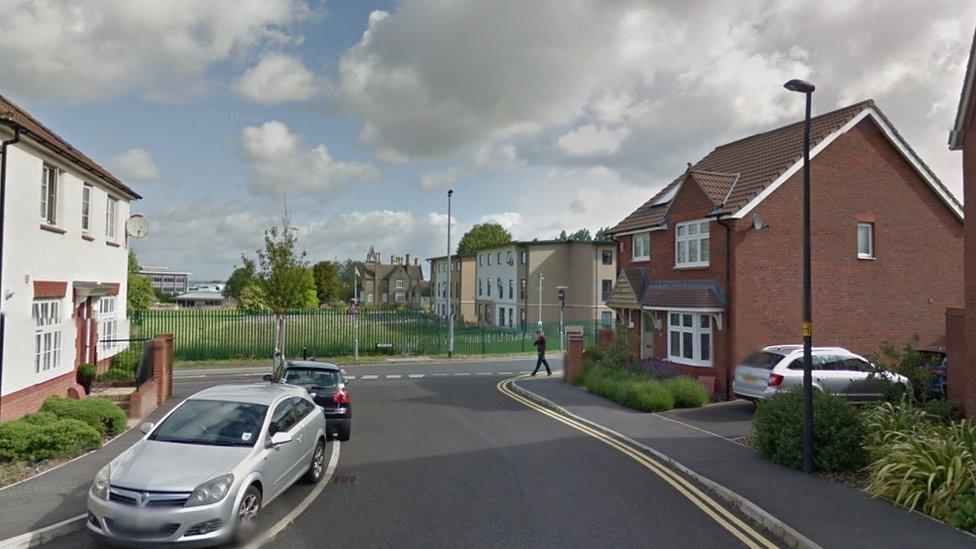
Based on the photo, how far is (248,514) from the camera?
271 inches

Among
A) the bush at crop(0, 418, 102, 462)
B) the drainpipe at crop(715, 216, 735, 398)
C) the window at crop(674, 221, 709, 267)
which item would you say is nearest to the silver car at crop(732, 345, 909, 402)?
the drainpipe at crop(715, 216, 735, 398)

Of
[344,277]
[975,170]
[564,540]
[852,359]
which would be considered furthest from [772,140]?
[344,277]

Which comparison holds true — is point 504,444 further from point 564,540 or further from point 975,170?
point 975,170

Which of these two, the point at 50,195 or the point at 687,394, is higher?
the point at 50,195

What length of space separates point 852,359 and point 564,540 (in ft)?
36.7

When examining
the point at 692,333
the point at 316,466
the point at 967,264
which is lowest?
the point at 316,466

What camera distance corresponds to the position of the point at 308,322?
31844mm

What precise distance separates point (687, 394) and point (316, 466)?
1059 cm

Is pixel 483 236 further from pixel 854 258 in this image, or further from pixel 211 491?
pixel 211 491

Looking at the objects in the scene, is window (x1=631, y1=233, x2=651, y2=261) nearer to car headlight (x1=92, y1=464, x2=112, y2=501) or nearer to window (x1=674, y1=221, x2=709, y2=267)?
window (x1=674, y1=221, x2=709, y2=267)

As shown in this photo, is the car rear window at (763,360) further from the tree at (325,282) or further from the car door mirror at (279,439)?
the tree at (325,282)

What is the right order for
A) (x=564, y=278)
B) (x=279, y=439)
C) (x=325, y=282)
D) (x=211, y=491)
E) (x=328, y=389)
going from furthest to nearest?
(x=325, y=282)
(x=564, y=278)
(x=328, y=389)
(x=279, y=439)
(x=211, y=491)

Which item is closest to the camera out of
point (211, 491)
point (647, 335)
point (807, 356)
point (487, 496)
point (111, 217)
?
point (211, 491)

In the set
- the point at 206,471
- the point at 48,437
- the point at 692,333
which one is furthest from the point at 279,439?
the point at 692,333
